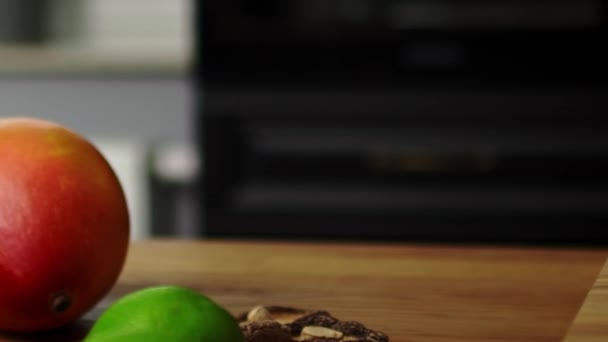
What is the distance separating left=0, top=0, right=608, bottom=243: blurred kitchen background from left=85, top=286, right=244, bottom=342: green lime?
162 cm

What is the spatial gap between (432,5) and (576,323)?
1750 millimetres

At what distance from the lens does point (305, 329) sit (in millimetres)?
567

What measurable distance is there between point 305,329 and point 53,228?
16 cm

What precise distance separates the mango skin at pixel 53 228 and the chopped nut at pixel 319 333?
143 mm

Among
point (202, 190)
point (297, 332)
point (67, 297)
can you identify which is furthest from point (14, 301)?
point (202, 190)

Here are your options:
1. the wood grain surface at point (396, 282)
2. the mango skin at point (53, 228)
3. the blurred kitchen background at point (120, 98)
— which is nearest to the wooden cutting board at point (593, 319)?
the wood grain surface at point (396, 282)

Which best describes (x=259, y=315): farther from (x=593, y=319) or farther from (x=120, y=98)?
(x=120, y=98)

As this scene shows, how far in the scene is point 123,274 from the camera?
0.80 meters

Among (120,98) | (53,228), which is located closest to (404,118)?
(120,98)

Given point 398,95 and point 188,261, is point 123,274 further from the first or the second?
point 398,95

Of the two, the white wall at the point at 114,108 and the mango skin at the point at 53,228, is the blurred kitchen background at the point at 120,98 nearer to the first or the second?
the white wall at the point at 114,108

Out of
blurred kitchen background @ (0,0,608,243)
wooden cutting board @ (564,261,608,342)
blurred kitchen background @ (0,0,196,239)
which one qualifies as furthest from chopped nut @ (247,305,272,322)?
blurred kitchen background @ (0,0,196,239)

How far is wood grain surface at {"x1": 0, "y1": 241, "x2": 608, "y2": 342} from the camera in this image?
62 centimetres

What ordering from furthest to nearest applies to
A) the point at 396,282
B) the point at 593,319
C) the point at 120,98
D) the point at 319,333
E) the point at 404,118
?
the point at 120,98 < the point at 404,118 < the point at 396,282 < the point at 319,333 < the point at 593,319
